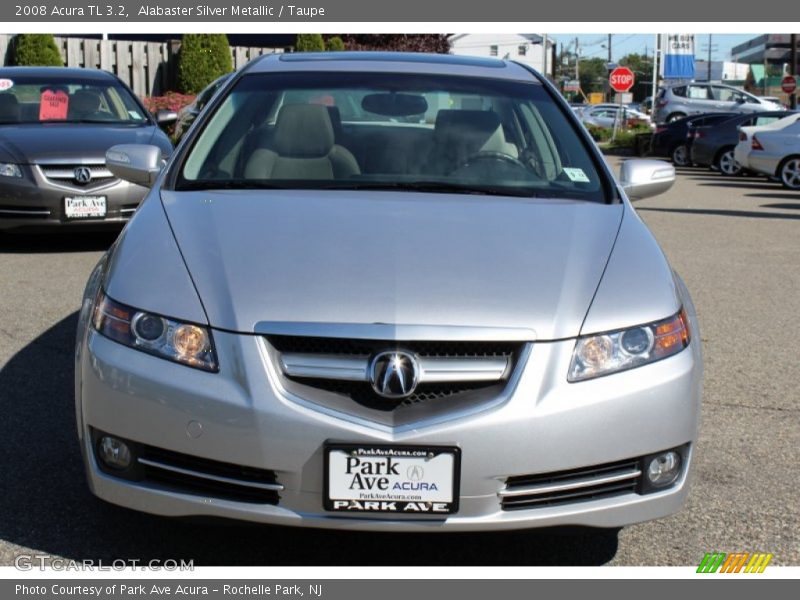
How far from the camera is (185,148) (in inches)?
176

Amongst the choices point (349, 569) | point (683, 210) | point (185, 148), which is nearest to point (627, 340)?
point (349, 569)

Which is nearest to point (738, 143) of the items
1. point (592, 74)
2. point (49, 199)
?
point (49, 199)

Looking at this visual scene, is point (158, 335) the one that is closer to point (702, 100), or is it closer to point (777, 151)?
point (777, 151)

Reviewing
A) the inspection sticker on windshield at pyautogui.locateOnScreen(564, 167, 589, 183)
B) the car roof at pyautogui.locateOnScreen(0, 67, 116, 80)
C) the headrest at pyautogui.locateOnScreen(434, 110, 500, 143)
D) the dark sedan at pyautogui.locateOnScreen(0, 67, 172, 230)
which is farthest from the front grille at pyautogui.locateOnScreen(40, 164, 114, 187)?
the inspection sticker on windshield at pyautogui.locateOnScreen(564, 167, 589, 183)

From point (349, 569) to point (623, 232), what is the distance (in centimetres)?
141

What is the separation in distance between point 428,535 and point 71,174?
21.0 feet

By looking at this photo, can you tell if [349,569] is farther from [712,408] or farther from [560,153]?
[712,408]

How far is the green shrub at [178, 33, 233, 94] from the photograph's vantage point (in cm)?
3012

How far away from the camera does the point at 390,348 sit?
312cm

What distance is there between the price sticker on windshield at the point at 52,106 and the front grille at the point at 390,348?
7.89 metres

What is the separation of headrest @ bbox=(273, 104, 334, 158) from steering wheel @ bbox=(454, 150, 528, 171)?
535mm

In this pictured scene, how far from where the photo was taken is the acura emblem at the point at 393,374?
10.1 ft

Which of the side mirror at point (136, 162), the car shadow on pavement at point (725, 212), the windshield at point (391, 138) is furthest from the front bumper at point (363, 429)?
the car shadow on pavement at point (725, 212)

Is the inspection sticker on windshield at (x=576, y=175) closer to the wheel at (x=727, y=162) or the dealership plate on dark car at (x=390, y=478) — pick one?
the dealership plate on dark car at (x=390, y=478)
